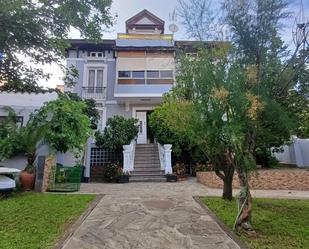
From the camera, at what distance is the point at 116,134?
1573 cm

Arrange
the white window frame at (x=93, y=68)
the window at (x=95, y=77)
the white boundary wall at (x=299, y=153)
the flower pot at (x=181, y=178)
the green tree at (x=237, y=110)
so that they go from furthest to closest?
the window at (x=95, y=77) → the white window frame at (x=93, y=68) → the white boundary wall at (x=299, y=153) → the flower pot at (x=181, y=178) → the green tree at (x=237, y=110)

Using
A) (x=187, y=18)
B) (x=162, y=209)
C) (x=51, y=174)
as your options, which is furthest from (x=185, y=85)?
(x=51, y=174)

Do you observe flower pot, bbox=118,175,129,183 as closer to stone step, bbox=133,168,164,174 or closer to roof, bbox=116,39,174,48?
stone step, bbox=133,168,164,174

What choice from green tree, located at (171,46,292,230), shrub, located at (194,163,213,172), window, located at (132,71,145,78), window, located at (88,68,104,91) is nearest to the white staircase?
shrub, located at (194,163,213,172)

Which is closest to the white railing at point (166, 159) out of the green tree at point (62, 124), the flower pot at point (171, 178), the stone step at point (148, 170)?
the stone step at point (148, 170)

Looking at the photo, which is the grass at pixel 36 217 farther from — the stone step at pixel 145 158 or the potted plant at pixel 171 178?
the stone step at pixel 145 158

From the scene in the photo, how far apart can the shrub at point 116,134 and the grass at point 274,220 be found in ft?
24.5

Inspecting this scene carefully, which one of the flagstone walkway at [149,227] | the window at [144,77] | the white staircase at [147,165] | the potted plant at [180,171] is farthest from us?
the window at [144,77]

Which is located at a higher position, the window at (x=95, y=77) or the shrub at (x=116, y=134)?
the window at (x=95, y=77)

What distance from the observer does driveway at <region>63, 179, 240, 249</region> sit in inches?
198

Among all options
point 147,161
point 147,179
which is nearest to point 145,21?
point 147,161

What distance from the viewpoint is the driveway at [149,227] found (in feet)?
16.5

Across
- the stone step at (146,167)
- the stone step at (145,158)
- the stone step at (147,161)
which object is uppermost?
the stone step at (145,158)

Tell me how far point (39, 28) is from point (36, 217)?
5.60 m
